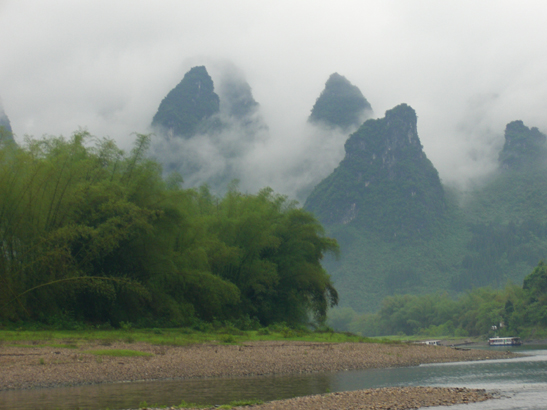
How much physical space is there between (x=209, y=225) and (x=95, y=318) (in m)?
11.6

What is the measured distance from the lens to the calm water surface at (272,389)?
13.5 metres

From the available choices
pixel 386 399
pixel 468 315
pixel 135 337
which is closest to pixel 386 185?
pixel 468 315

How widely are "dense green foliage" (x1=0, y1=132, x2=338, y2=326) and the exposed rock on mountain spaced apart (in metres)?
171

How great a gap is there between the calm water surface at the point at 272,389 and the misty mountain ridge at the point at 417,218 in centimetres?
11358

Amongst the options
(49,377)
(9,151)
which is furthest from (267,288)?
(49,377)

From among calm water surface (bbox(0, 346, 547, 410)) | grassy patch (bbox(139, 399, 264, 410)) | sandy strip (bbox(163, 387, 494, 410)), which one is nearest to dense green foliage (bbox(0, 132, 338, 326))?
calm water surface (bbox(0, 346, 547, 410))

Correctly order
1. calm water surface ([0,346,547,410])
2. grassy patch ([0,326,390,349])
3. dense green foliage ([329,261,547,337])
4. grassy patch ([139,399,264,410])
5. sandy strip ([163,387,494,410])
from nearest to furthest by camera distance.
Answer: grassy patch ([139,399,264,410])
sandy strip ([163,387,494,410])
calm water surface ([0,346,547,410])
grassy patch ([0,326,390,349])
dense green foliage ([329,261,547,337])

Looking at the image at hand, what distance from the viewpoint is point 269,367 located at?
2069cm

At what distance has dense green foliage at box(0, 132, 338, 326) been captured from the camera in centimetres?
2353

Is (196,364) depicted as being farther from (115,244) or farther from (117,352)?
(115,244)

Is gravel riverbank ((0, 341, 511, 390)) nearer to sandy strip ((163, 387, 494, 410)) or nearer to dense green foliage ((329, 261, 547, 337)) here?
sandy strip ((163, 387, 494, 410))

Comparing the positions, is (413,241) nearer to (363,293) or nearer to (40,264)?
(363,293)

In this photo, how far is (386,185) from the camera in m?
180

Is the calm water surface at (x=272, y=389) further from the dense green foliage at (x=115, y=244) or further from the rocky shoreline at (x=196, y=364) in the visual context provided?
the dense green foliage at (x=115, y=244)
